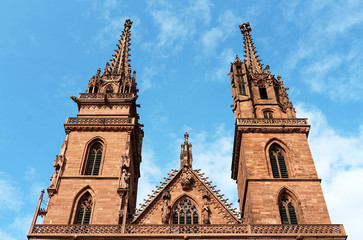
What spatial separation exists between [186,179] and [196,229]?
369 centimetres

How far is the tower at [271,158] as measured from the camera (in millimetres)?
20000

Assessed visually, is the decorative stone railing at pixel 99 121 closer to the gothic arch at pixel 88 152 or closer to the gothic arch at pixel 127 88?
the gothic arch at pixel 88 152

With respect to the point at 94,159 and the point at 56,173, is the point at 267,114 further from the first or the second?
the point at 56,173

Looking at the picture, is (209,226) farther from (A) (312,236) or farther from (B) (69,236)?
(B) (69,236)

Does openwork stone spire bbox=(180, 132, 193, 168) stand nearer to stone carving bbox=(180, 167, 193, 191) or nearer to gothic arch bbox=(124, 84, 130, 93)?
stone carving bbox=(180, 167, 193, 191)

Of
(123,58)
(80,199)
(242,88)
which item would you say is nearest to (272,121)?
(242,88)

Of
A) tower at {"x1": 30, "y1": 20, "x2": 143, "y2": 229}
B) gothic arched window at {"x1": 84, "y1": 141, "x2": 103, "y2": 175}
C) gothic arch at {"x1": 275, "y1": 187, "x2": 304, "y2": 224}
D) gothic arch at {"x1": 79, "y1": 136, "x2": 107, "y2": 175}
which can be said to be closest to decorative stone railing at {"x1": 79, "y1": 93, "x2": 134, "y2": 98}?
tower at {"x1": 30, "y1": 20, "x2": 143, "y2": 229}

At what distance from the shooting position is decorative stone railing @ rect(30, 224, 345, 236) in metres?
18.4

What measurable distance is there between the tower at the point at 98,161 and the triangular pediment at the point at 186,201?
1233 mm

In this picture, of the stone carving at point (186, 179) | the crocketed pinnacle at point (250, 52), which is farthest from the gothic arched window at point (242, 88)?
the stone carving at point (186, 179)

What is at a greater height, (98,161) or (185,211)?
(98,161)

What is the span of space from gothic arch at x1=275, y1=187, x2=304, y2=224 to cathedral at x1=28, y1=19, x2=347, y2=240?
1.9 inches

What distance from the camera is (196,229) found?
61.6 feet

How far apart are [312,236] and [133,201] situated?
35.6 feet
